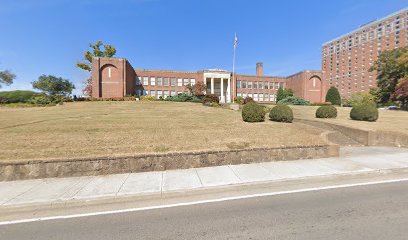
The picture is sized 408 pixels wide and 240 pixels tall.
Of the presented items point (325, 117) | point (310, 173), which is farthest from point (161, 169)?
point (325, 117)

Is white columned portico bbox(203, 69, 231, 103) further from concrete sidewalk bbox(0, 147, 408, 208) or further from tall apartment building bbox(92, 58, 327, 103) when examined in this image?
concrete sidewalk bbox(0, 147, 408, 208)

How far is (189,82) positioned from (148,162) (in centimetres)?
4187

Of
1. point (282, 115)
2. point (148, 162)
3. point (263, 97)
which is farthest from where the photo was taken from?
point (263, 97)

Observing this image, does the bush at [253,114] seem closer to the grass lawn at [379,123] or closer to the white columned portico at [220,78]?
the grass lawn at [379,123]

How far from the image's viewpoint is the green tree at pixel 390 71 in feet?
139

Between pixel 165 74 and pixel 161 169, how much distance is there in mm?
41495

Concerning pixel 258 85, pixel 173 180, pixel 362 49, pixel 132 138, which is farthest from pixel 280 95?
pixel 362 49

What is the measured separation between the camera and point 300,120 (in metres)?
16.5

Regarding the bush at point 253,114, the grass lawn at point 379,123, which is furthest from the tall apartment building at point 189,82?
the bush at point 253,114

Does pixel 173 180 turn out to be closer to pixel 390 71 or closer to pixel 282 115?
pixel 282 115

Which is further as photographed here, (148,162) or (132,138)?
(132,138)

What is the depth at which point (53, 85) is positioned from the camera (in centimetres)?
4722

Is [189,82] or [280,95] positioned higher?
[189,82]

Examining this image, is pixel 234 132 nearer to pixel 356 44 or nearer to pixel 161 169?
pixel 161 169
